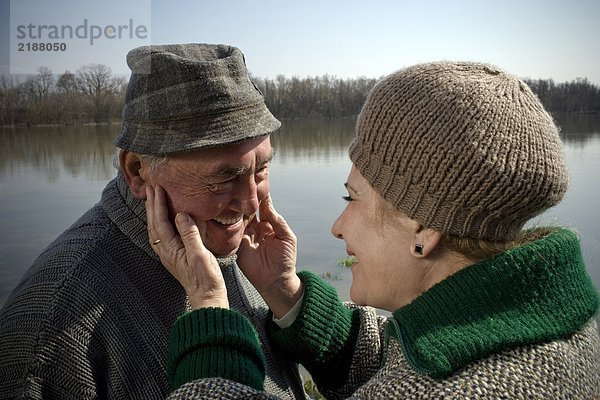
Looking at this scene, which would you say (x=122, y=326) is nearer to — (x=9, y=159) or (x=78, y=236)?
(x=78, y=236)

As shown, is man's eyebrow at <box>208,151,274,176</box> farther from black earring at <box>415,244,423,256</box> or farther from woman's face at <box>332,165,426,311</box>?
black earring at <box>415,244,423,256</box>

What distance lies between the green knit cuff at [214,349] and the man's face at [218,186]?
62 centimetres

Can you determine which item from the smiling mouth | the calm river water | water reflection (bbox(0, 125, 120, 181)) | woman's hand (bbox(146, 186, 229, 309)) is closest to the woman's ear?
the calm river water

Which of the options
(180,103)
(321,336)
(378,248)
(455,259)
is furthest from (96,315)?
(455,259)

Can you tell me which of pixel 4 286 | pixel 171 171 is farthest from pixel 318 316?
pixel 4 286

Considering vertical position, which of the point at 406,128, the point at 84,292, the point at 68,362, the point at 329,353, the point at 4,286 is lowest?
the point at 4,286

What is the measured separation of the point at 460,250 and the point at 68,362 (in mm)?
1674

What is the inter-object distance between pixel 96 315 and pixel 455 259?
1564 millimetres

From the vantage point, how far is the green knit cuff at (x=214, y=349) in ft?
7.13

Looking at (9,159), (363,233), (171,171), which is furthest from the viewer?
(9,159)

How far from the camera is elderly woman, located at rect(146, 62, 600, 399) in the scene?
1.78 metres

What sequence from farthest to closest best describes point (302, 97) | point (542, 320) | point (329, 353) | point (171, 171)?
point (302, 97) < point (329, 353) < point (171, 171) < point (542, 320)

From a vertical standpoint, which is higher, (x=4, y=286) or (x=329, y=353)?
(x=329, y=353)

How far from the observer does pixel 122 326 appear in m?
2.62
